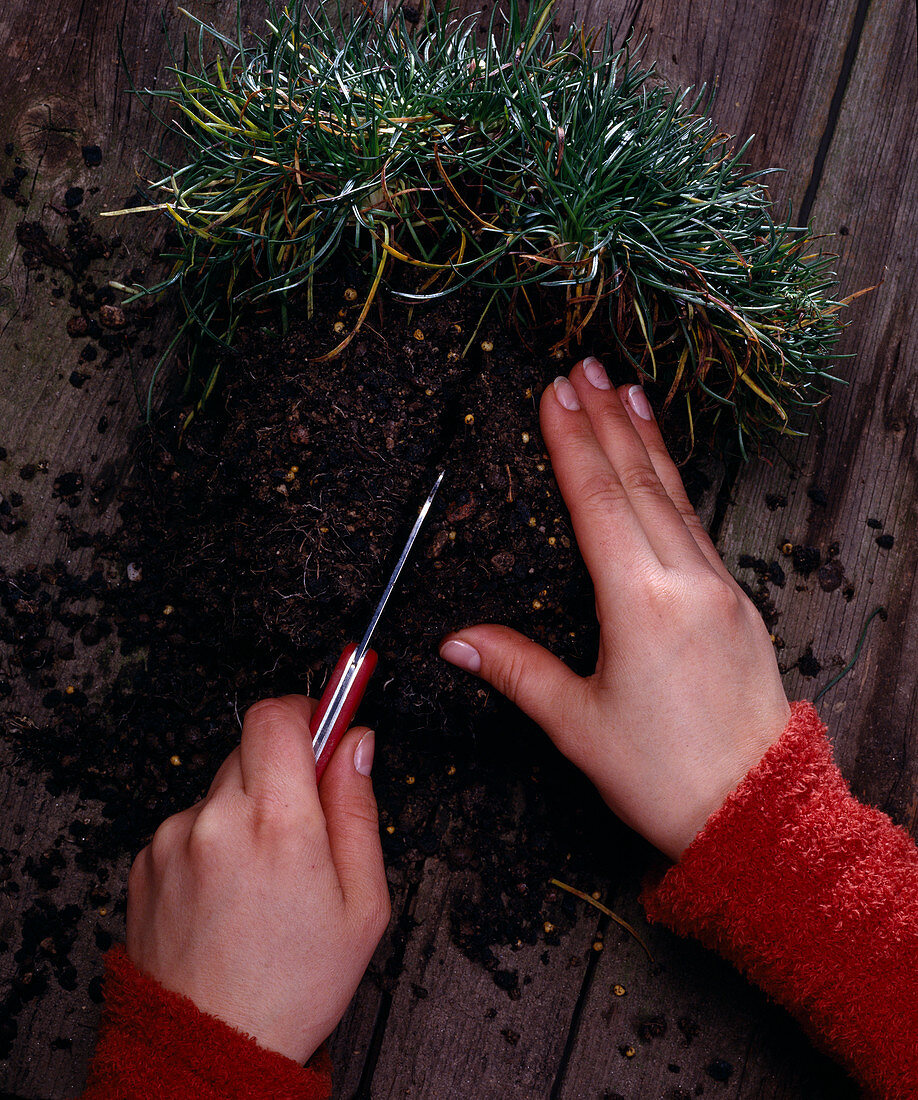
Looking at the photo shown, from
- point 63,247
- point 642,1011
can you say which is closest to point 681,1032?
point 642,1011

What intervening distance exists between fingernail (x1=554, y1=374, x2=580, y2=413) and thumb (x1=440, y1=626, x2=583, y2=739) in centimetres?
38

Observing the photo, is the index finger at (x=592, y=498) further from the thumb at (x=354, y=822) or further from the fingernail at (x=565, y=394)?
the thumb at (x=354, y=822)

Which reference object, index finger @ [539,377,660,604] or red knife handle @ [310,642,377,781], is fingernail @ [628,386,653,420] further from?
red knife handle @ [310,642,377,781]

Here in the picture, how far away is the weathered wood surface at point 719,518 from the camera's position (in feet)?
4.24

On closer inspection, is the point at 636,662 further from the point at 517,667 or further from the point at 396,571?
the point at 396,571

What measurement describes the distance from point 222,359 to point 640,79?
841 mm

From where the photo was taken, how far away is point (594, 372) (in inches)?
46.9

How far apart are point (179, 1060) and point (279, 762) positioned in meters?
0.42

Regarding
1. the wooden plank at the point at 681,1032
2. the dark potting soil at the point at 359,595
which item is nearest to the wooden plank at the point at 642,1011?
the wooden plank at the point at 681,1032

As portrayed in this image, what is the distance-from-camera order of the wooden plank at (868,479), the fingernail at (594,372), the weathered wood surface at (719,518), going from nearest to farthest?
the fingernail at (594,372) < the weathered wood surface at (719,518) < the wooden plank at (868,479)

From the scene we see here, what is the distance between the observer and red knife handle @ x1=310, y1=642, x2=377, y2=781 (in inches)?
42.6

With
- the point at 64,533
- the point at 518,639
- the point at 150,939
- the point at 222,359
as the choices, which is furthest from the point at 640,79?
the point at 150,939

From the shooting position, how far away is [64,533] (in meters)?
1.32

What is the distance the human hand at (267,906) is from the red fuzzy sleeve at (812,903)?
55 cm
